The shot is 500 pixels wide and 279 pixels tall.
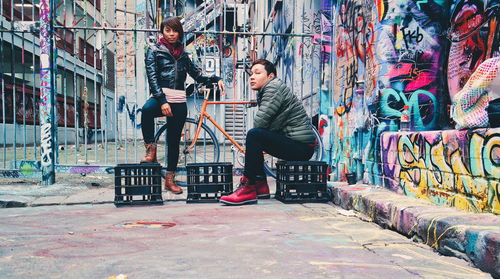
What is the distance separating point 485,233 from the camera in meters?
2.58

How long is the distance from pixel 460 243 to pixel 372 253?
55 centimetres

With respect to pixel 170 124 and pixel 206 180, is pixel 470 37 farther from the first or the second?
pixel 170 124

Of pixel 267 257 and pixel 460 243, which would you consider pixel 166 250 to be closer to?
pixel 267 257

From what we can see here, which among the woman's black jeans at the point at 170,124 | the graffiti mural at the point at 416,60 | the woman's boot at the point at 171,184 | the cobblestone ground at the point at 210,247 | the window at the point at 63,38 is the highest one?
the window at the point at 63,38

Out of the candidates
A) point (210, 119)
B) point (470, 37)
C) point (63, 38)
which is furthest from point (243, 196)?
point (63, 38)

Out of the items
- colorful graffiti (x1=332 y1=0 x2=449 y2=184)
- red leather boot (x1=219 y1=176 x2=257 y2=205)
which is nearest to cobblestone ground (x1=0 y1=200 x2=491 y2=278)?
red leather boot (x1=219 y1=176 x2=257 y2=205)

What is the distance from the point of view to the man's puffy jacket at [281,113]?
4977 mm

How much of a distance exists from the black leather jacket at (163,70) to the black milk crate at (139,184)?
0.90m

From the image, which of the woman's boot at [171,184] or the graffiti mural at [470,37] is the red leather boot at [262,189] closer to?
the woman's boot at [171,184]

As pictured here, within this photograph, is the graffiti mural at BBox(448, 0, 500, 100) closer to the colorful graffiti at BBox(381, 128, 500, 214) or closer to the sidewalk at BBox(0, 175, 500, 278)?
the colorful graffiti at BBox(381, 128, 500, 214)

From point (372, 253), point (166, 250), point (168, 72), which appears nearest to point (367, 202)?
point (372, 253)

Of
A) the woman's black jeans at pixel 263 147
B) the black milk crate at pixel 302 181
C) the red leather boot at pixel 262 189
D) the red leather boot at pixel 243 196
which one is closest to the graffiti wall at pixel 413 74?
the black milk crate at pixel 302 181

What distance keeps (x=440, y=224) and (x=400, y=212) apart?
56 cm

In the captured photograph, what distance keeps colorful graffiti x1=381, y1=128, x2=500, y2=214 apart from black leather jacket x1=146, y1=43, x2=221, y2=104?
8.78 ft
